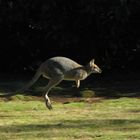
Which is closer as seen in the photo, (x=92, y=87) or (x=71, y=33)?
(x=92, y=87)

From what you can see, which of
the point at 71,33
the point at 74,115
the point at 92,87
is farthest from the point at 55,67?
the point at 71,33

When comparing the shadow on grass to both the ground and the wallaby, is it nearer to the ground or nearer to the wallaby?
the ground

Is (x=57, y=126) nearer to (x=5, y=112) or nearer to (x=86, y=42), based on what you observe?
(x=5, y=112)

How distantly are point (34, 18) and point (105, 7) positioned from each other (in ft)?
10.2

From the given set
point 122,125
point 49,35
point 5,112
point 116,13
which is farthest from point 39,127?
point 49,35

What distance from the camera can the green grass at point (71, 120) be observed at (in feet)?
33.8

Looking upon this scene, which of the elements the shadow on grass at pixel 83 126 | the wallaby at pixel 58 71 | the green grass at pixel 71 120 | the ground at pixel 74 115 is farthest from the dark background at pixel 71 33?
the shadow on grass at pixel 83 126

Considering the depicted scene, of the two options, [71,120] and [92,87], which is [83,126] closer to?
[71,120]

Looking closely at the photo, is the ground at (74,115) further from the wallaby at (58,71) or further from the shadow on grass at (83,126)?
the wallaby at (58,71)

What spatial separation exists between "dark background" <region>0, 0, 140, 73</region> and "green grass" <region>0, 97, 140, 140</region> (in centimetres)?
607

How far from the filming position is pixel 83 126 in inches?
446

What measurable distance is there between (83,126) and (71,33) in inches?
433

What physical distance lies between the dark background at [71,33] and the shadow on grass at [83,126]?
9001 millimetres

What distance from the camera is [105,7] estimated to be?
2119cm
